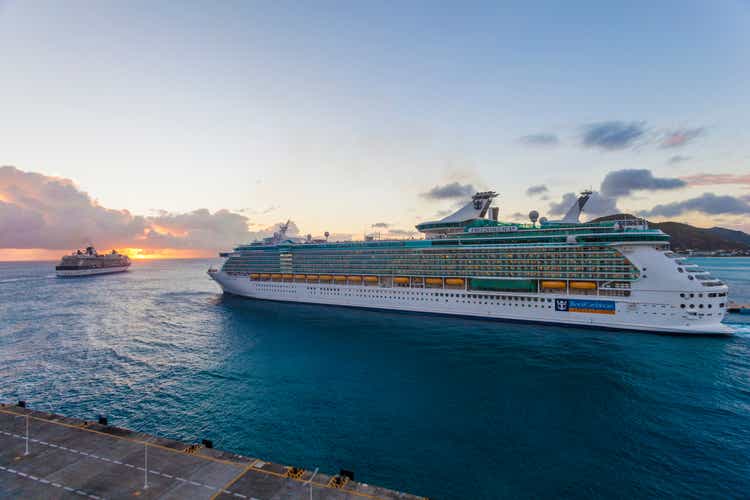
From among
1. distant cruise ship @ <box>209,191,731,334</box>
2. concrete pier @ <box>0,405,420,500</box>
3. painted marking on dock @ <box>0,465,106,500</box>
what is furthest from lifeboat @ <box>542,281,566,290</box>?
painted marking on dock @ <box>0,465,106,500</box>

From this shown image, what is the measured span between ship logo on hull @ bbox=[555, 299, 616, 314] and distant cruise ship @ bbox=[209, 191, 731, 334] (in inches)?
5.5

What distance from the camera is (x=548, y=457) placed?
21.9 meters

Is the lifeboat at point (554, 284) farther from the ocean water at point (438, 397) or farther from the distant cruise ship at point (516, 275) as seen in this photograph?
the ocean water at point (438, 397)

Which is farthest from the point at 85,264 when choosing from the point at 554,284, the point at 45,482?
the point at 554,284

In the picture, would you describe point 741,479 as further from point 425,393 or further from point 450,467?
point 425,393

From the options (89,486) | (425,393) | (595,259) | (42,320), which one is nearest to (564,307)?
(595,259)

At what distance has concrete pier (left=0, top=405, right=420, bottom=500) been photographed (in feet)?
56.0

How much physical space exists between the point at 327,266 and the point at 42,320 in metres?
58.2

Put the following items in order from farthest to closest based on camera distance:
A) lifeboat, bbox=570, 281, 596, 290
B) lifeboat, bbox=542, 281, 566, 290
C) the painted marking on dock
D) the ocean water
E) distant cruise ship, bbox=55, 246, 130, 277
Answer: distant cruise ship, bbox=55, 246, 130, 277 → lifeboat, bbox=542, 281, 566, 290 → lifeboat, bbox=570, 281, 596, 290 → the ocean water → the painted marking on dock

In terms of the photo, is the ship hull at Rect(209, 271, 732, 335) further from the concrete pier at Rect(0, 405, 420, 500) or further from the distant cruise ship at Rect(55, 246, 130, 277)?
the distant cruise ship at Rect(55, 246, 130, 277)

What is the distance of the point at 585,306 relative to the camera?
53.8 m

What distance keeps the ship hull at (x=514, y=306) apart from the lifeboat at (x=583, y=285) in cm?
175

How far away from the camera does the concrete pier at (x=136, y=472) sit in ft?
56.0

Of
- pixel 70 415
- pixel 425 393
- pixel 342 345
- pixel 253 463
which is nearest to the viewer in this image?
pixel 253 463
